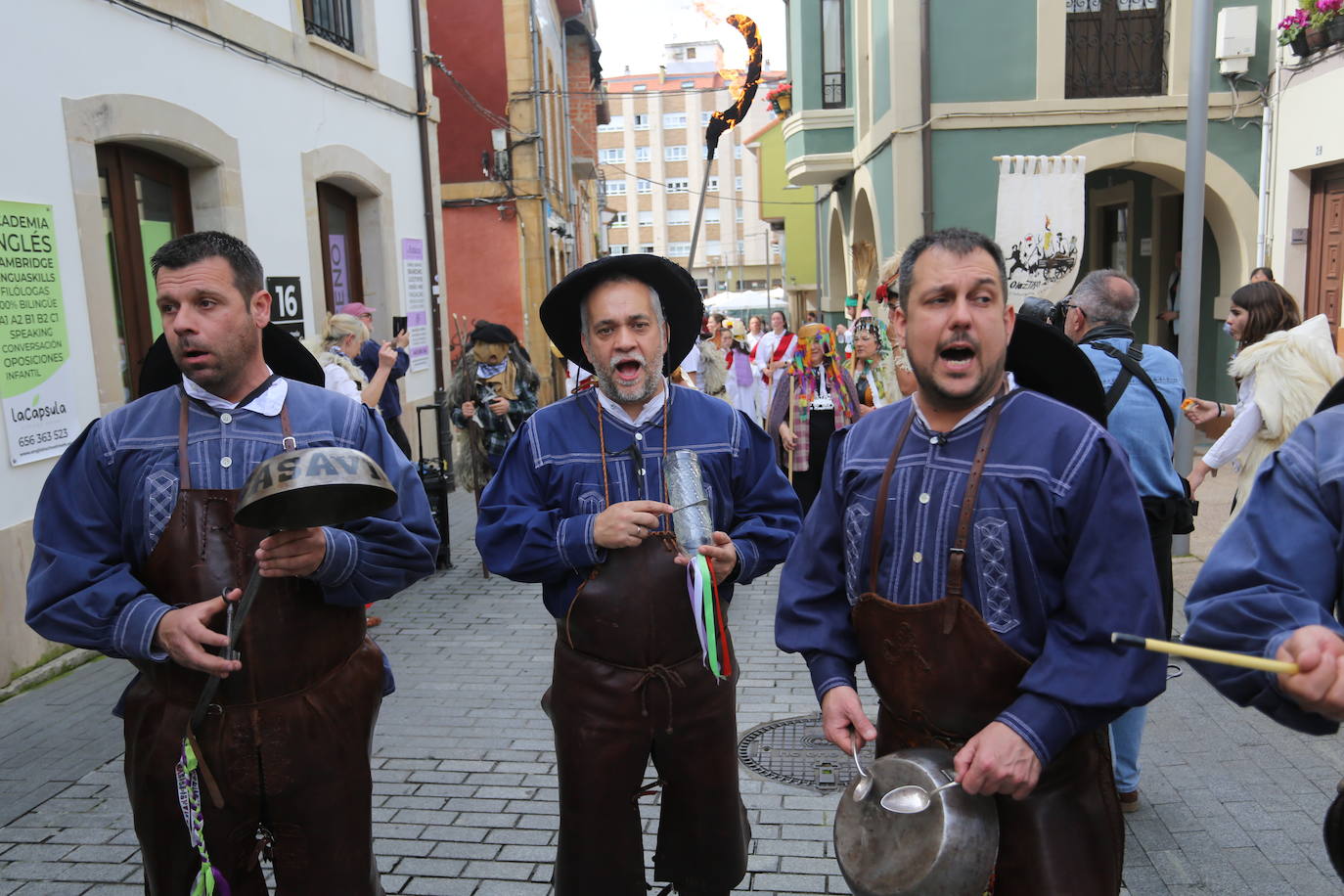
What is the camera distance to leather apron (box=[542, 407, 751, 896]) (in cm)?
286

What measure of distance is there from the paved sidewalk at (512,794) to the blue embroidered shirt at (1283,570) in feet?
6.84

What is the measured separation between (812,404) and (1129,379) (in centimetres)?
409

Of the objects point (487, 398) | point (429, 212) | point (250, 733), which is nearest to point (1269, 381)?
point (250, 733)

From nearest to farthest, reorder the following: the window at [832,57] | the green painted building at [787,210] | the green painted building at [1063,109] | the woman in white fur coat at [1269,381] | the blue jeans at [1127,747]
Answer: the blue jeans at [1127,747] < the woman in white fur coat at [1269,381] < the green painted building at [1063,109] < the window at [832,57] < the green painted building at [787,210]

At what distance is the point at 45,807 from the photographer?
4.37 meters

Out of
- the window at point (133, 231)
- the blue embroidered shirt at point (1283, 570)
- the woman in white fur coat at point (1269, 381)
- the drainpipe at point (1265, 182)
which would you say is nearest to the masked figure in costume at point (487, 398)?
the window at point (133, 231)

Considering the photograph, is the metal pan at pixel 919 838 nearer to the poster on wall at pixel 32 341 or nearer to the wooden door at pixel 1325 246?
the poster on wall at pixel 32 341

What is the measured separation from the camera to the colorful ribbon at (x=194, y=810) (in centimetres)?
243

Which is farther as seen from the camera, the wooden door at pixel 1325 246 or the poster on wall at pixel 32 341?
the wooden door at pixel 1325 246

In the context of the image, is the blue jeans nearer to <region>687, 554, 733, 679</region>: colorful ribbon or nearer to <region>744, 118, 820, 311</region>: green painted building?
<region>687, 554, 733, 679</region>: colorful ribbon

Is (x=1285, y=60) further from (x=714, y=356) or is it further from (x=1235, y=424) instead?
(x=1235, y=424)

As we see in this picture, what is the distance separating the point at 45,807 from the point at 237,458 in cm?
277

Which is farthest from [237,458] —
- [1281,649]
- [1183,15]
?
[1183,15]

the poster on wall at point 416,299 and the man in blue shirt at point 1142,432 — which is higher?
the poster on wall at point 416,299
